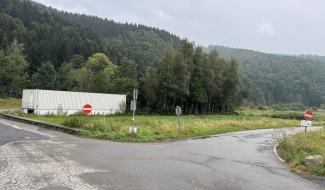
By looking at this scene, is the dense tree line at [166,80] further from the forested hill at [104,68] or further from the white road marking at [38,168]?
the white road marking at [38,168]

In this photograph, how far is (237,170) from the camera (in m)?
12.9

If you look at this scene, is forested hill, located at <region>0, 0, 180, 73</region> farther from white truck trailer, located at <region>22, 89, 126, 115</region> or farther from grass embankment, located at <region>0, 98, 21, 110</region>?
white truck trailer, located at <region>22, 89, 126, 115</region>

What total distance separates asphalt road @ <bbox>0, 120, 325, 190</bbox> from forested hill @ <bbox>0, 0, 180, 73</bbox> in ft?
347

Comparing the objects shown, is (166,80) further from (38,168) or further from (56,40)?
(56,40)

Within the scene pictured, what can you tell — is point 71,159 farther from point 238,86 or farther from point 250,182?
point 238,86

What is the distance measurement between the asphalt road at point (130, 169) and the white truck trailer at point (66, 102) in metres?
30.0

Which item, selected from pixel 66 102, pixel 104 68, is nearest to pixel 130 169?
pixel 66 102

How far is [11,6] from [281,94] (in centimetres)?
12732

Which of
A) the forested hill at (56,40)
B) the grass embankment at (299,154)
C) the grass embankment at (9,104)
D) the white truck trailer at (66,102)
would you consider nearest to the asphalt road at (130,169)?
the grass embankment at (299,154)

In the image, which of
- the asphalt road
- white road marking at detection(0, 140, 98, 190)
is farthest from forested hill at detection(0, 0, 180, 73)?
white road marking at detection(0, 140, 98, 190)

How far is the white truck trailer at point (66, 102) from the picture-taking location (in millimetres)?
45719

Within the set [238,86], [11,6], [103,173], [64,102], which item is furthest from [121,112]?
[11,6]

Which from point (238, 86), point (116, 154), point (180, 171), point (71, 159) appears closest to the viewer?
point (180, 171)

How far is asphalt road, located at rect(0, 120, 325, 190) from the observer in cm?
930
